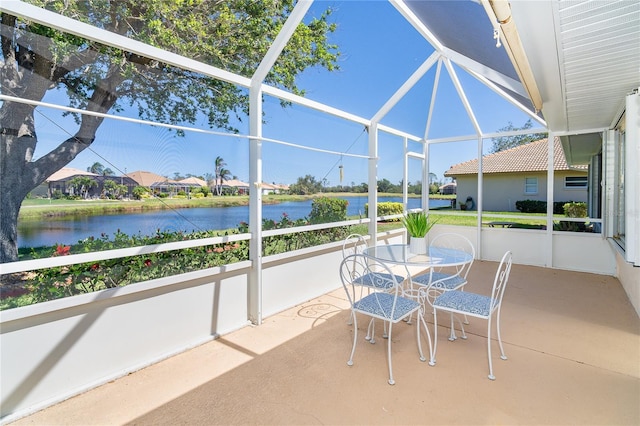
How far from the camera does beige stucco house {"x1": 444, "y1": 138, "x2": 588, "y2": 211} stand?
252 inches

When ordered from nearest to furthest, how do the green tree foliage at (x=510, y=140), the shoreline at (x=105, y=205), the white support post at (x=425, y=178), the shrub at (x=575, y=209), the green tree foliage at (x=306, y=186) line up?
the shoreline at (x=105, y=205) < the green tree foliage at (x=306, y=186) < the shrub at (x=575, y=209) < the green tree foliage at (x=510, y=140) < the white support post at (x=425, y=178)

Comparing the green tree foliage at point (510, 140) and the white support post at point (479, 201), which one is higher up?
the green tree foliage at point (510, 140)

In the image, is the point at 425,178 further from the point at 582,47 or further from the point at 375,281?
the point at 582,47

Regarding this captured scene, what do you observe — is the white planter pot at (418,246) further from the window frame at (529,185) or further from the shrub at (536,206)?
the window frame at (529,185)

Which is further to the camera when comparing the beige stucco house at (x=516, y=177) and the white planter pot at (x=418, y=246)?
the beige stucco house at (x=516, y=177)

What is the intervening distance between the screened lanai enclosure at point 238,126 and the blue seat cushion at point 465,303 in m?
1.88

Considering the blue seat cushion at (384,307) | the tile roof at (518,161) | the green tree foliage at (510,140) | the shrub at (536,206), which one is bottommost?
the blue seat cushion at (384,307)

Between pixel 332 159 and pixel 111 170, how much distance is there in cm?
301

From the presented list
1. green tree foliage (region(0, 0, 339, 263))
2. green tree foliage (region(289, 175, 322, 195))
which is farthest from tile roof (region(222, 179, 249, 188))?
green tree foliage (region(289, 175, 322, 195))

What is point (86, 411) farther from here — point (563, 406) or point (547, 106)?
point (547, 106)

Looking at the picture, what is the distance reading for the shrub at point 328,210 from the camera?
14.9 feet

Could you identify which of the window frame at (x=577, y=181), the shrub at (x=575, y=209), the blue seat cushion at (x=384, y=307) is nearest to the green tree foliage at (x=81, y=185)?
the blue seat cushion at (x=384, y=307)

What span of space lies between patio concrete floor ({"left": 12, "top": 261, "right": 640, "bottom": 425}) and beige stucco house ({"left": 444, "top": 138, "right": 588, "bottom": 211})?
3809mm

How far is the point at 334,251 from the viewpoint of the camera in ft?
15.6
